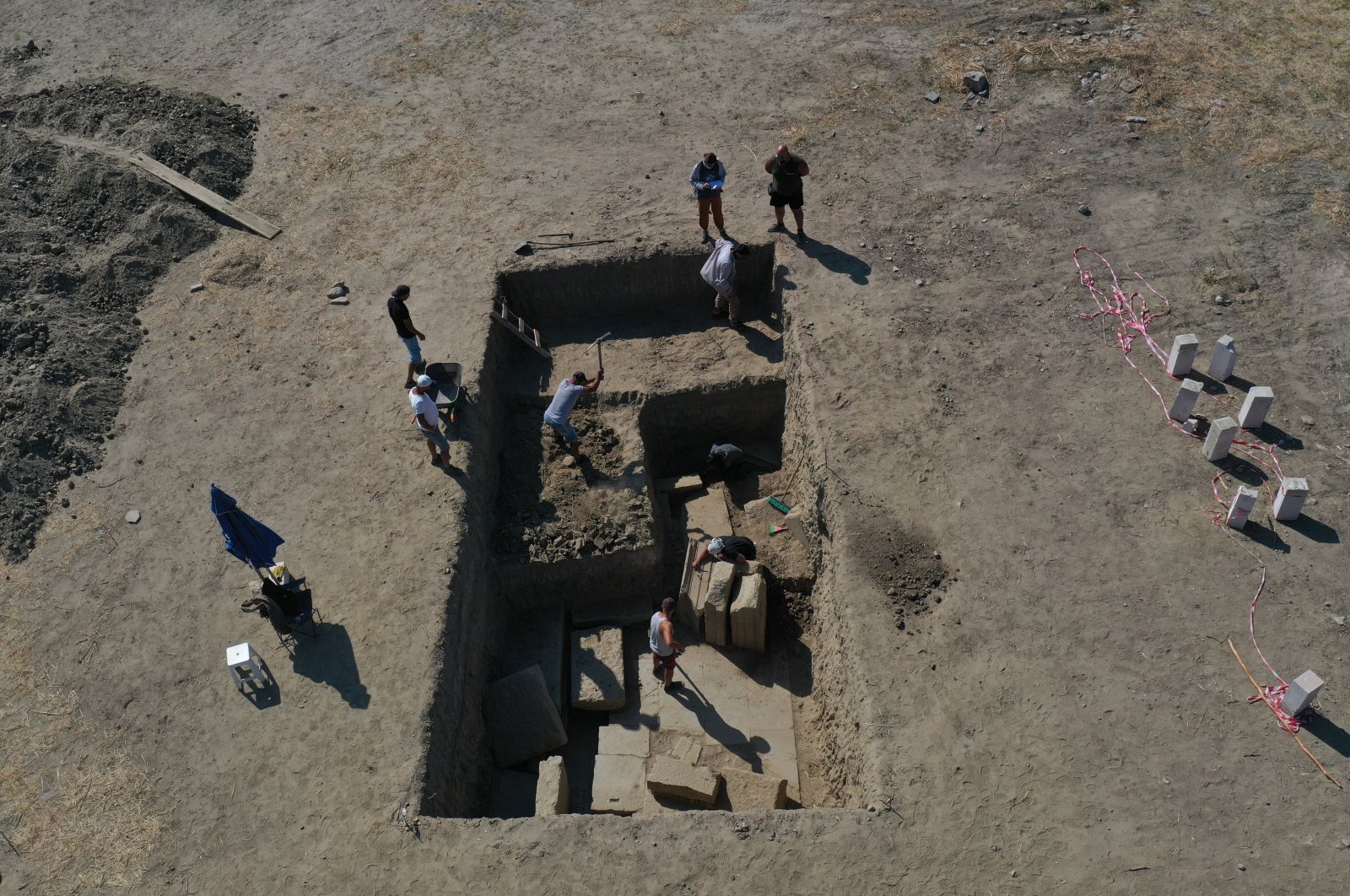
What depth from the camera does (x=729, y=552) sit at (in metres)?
10.6

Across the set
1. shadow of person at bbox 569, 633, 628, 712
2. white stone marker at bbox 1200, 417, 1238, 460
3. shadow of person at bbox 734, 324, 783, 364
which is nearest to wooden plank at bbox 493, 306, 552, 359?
shadow of person at bbox 734, 324, 783, 364

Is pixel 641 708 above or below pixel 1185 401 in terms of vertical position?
below

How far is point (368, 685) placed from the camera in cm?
855

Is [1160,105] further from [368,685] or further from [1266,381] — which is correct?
[368,685]

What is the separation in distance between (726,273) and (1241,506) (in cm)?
645

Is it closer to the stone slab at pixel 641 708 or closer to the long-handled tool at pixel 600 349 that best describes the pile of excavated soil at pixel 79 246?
the long-handled tool at pixel 600 349

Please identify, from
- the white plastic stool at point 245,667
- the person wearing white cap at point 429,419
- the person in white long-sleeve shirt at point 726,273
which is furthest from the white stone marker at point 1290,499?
the white plastic stool at point 245,667

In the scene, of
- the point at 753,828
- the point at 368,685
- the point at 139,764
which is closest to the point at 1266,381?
the point at 753,828

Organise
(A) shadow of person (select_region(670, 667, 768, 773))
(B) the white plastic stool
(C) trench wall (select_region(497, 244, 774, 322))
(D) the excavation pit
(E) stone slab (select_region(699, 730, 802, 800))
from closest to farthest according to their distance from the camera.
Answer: (B) the white plastic stool → (D) the excavation pit → (E) stone slab (select_region(699, 730, 802, 800)) → (A) shadow of person (select_region(670, 667, 768, 773)) → (C) trench wall (select_region(497, 244, 774, 322))

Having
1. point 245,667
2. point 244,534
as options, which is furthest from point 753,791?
point 244,534

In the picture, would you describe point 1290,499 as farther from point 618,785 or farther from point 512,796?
point 512,796

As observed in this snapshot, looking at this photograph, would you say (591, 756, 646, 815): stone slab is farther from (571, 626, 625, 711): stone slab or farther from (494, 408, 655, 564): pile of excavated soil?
(494, 408, 655, 564): pile of excavated soil

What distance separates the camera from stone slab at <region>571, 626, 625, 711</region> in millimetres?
10047

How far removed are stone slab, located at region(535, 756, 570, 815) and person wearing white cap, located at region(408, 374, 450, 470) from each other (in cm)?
→ 342
